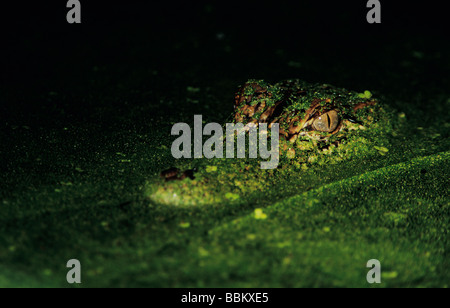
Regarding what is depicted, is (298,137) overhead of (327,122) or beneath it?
beneath

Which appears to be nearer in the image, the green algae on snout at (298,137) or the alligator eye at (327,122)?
the green algae on snout at (298,137)

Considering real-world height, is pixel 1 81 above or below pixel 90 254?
above

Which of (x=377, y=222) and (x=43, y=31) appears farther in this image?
(x=43, y=31)

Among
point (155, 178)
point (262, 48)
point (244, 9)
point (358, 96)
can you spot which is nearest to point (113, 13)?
point (244, 9)

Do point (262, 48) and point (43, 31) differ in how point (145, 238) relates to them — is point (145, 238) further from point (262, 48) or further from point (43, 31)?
point (43, 31)

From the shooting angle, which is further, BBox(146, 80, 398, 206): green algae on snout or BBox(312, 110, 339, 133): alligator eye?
BBox(312, 110, 339, 133): alligator eye
